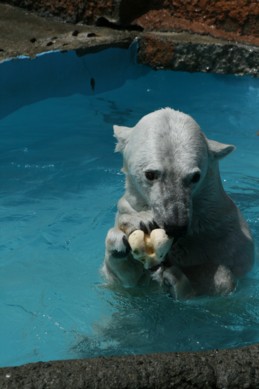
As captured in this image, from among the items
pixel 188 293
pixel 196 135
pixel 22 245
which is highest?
pixel 196 135

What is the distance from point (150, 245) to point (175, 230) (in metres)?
0.14

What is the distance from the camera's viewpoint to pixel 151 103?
7969 mm

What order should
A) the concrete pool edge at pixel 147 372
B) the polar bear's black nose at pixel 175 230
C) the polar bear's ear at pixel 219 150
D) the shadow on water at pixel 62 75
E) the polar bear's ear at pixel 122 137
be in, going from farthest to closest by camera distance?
1. the shadow on water at pixel 62 75
2. the polar bear's ear at pixel 122 137
3. the polar bear's ear at pixel 219 150
4. the polar bear's black nose at pixel 175 230
5. the concrete pool edge at pixel 147 372

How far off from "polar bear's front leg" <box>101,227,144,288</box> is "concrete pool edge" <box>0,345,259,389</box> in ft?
2.87

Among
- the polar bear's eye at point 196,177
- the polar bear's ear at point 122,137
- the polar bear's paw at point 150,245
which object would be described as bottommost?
the polar bear's paw at point 150,245

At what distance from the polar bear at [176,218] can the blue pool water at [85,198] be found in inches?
6.9

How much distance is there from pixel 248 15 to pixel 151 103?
4.31ft

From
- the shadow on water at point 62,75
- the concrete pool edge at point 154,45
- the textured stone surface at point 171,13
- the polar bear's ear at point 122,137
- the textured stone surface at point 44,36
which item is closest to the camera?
the polar bear's ear at point 122,137

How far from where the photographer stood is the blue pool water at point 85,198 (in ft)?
13.7

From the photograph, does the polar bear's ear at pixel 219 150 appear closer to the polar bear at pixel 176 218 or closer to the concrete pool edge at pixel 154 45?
the polar bear at pixel 176 218

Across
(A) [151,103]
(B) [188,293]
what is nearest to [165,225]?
(B) [188,293]

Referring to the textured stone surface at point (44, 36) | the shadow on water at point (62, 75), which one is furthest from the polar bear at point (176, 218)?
the textured stone surface at point (44, 36)

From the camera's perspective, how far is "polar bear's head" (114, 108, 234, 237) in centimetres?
364

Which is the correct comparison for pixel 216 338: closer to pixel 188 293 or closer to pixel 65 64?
pixel 188 293
